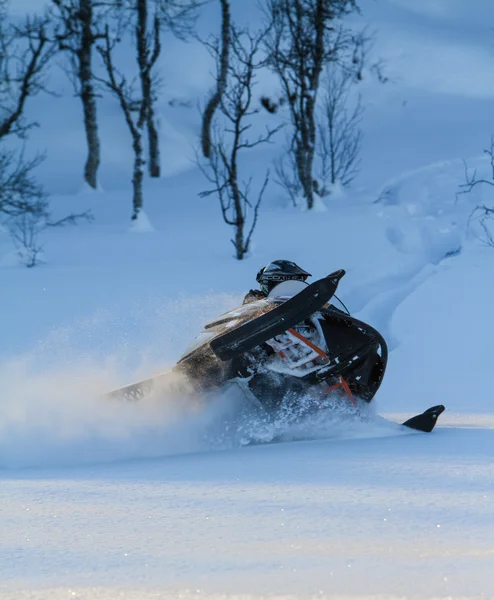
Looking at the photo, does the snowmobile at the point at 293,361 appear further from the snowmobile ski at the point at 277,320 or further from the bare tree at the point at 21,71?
the bare tree at the point at 21,71

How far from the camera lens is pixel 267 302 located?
17.6 ft

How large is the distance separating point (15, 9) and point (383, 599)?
3607 centimetres

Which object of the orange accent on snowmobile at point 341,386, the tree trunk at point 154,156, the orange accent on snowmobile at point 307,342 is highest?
the orange accent on snowmobile at point 307,342

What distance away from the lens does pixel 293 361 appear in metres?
5.26

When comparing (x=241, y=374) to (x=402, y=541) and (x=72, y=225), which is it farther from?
(x=72, y=225)

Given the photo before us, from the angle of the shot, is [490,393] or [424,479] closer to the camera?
[424,479]

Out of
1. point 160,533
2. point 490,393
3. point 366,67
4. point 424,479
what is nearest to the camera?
point 160,533

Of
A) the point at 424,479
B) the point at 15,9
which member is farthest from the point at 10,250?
the point at 15,9

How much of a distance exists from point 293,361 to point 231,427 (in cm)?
58

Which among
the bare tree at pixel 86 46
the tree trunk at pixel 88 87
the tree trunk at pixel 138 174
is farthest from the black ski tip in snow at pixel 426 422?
the tree trunk at pixel 88 87

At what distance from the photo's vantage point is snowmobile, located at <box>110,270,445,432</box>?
525cm

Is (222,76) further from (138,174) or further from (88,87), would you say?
(138,174)

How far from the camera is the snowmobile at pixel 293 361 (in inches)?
207

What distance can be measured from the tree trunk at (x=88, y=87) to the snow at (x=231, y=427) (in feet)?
3.44
